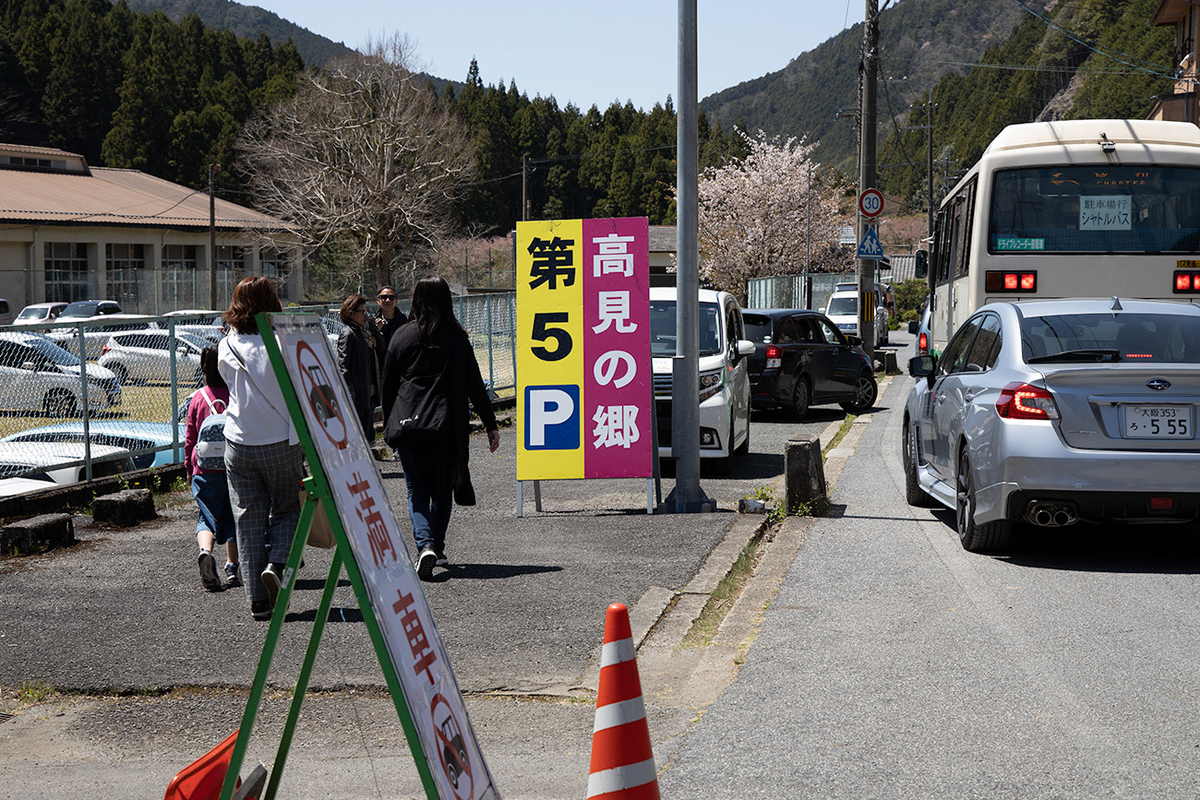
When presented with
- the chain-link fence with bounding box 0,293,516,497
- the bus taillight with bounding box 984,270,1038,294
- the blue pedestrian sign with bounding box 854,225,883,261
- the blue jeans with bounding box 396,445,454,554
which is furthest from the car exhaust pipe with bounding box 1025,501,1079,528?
the blue pedestrian sign with bounding box 854,225,883,261

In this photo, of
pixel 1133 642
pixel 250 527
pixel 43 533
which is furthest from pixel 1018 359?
pixel 43 533

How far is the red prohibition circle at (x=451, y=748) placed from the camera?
2887 mm

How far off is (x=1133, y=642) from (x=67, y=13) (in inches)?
3809

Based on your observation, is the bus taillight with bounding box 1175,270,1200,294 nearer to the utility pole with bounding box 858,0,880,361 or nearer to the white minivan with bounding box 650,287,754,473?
the white minivan with bounding box 650,287,754,473

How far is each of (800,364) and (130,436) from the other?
1001 cm

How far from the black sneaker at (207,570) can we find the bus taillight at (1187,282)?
9.75 m

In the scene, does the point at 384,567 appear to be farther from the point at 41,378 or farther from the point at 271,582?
the point at 41,378

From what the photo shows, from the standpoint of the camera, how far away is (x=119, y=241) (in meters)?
50.4

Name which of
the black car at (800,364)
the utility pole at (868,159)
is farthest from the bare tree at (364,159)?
the black car at (800,364)

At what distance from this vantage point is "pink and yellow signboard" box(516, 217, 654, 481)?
9500mm

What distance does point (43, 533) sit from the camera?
27.6 ft

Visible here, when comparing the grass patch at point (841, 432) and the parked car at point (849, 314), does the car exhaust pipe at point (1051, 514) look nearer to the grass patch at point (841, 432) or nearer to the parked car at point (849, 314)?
the grass patch at point (841, 432)

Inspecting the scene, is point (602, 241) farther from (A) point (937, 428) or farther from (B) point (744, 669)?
(B) point (744, 669)

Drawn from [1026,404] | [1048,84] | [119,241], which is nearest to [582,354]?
[1026,404]
